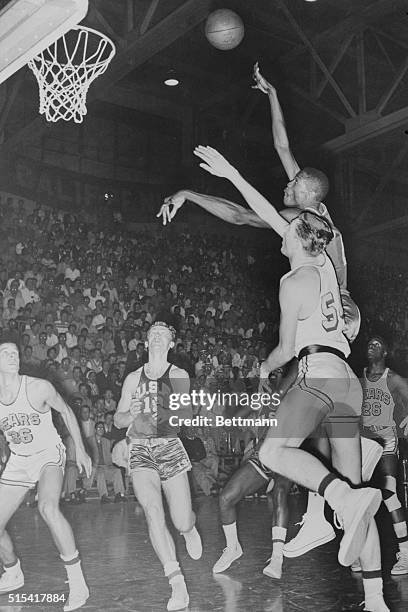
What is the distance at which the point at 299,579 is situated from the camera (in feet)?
14.5

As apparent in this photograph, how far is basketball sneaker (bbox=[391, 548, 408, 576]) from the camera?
4.54 meters

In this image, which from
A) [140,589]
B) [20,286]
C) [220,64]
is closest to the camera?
[140,589]

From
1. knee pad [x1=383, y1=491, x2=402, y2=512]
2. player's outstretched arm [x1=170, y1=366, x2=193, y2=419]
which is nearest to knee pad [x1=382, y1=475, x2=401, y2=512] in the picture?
knee pad [x1=383, y1=491, x2=402, y2=512]

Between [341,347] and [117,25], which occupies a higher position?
[117,25]

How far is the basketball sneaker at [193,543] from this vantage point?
4.46 metres

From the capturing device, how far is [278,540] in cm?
451

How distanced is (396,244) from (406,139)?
678mm

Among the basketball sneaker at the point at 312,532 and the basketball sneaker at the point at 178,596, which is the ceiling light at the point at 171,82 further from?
the basketball sneaker at the point at 178,596

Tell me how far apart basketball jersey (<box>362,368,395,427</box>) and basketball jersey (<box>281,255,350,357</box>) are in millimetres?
264

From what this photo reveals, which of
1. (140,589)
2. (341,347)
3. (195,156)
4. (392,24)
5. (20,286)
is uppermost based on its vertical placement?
A: (392,24)

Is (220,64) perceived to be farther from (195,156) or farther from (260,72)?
(195,156)

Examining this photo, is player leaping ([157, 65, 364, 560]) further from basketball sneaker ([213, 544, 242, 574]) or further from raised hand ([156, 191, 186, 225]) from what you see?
basketball sneaker ([213, 544, 242, 574])

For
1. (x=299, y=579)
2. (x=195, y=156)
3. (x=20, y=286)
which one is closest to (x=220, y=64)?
(x=195, y=156)

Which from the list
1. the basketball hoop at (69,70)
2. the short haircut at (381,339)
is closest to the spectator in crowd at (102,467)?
the short haircut at (381,339)
